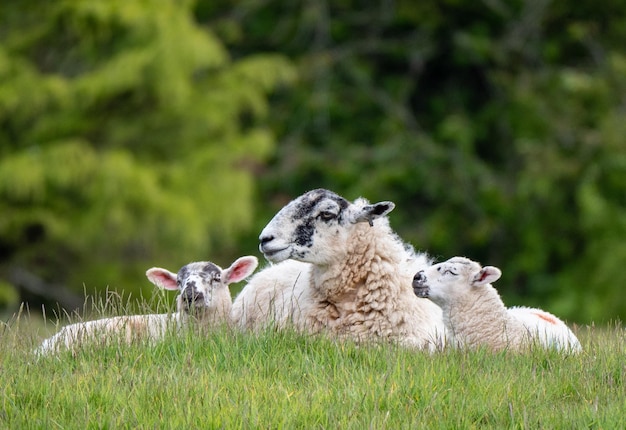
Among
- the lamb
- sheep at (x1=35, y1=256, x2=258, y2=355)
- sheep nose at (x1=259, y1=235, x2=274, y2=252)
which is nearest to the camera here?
sheep at (x1=35, y1=256, x2=258, y2=355)

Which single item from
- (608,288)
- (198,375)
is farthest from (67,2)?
(198,375)

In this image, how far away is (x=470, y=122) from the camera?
24.6 m

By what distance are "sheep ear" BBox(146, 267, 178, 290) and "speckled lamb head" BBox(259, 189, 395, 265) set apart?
0.85 meters

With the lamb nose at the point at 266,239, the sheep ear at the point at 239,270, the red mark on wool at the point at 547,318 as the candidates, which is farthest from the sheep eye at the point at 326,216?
the red mark on wool at the point at 547,318

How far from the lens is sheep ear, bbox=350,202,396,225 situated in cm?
763

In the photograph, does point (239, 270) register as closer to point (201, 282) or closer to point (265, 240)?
point (201, 282)

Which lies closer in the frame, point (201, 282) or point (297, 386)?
point (297, 386)

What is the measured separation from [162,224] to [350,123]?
6.07m

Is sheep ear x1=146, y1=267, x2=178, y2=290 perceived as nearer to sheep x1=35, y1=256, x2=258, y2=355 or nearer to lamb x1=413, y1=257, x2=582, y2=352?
sheep x1=35, y1=256, x2=258, y2=355

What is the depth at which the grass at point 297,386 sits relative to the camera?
5.31 m

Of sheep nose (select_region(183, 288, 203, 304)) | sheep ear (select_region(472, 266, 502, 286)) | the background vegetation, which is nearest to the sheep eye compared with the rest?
sheep nose (select_region(183, 288, 203, 304))

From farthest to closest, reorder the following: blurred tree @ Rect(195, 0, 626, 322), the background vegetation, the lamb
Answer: blurred tree @ Rect(195, 0, 626, 322)
the background vegetation
the lamb

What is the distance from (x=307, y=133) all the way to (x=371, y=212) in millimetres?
17519

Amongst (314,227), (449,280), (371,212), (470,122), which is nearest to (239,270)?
(314,227)
